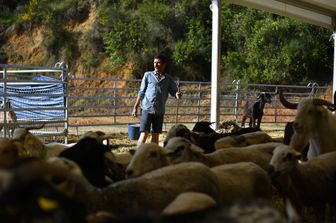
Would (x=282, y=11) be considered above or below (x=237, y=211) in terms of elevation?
above

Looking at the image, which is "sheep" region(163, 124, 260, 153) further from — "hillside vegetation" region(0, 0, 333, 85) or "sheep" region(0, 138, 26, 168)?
"hillside vegetation" region(0, 0, 333, 85)

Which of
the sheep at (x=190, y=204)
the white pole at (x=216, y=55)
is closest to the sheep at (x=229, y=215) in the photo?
the sheep at (x=190, y=204)

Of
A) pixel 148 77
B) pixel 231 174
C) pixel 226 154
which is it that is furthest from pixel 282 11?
pixel 231 174

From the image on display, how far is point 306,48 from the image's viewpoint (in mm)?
33125

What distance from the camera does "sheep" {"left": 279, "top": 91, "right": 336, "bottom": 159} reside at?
269 inches

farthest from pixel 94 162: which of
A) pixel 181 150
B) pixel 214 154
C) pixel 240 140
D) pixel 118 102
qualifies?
pixel 118 102

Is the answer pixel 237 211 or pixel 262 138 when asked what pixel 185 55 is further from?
pixel 237 211

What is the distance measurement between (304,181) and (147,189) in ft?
7.12

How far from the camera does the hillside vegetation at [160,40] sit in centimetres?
3353

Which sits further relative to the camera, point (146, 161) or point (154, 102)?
point (154, 102)

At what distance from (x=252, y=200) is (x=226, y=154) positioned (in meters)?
3.58

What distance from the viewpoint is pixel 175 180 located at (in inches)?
186

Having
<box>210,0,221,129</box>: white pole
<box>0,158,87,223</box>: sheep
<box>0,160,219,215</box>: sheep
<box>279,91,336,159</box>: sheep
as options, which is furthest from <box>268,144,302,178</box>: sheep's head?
<box>210,0,221,129</box>: white pole

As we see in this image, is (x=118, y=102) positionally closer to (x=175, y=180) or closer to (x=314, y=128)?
(x=314, y=128)
